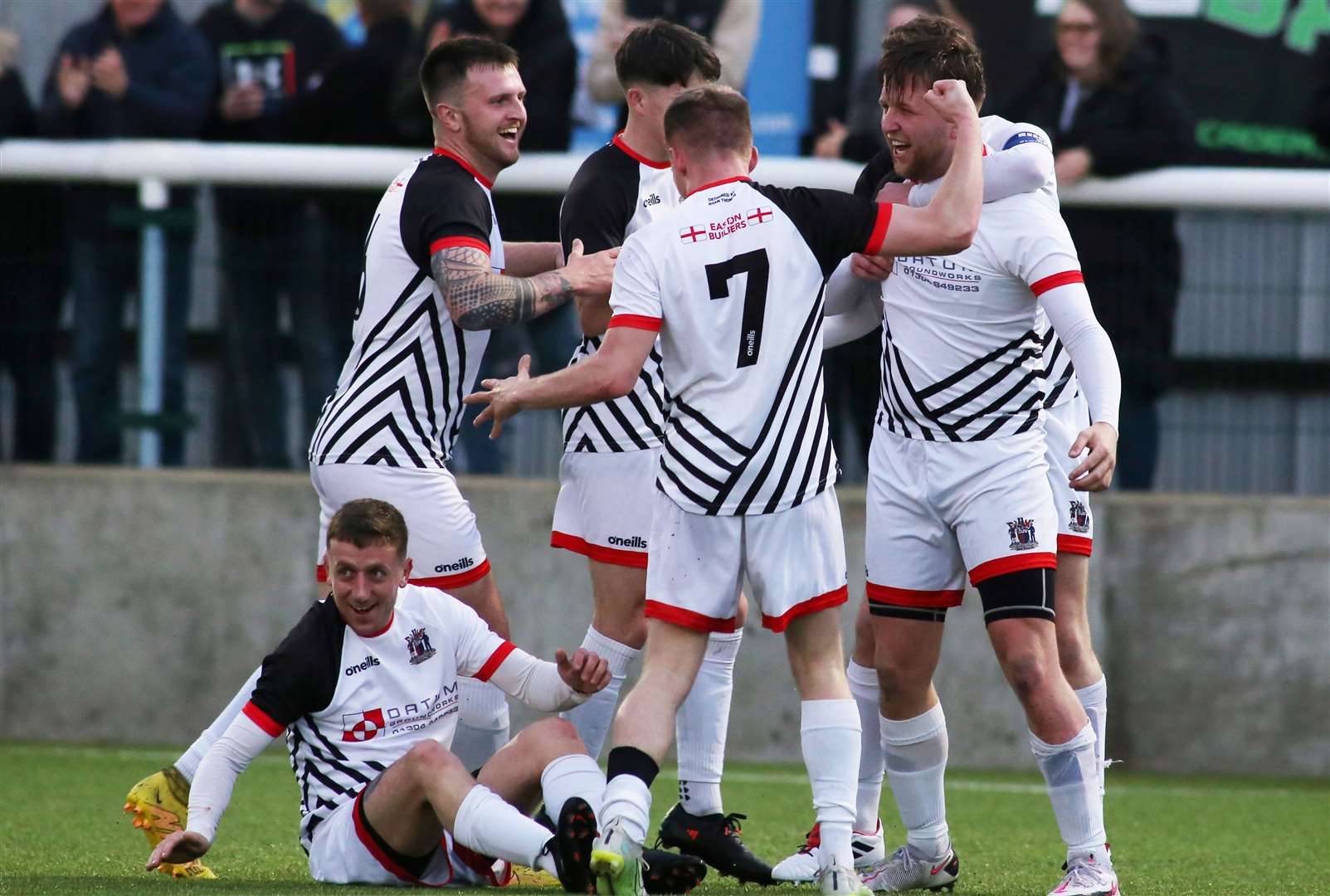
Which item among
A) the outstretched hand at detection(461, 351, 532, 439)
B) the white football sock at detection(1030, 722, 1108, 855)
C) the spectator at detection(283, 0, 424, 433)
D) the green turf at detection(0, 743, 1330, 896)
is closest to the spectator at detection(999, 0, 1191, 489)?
the green turf at detection(0, 743, 1330, 896)

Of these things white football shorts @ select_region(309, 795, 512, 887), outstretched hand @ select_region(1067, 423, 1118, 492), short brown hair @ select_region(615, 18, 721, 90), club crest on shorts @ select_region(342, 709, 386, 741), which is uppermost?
short brown hair @ select_region(615, 18, 721, 90)

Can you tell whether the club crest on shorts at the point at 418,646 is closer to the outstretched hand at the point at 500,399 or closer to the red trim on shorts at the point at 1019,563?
the outstretched hand at the point at 500,399

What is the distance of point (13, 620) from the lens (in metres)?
8.97

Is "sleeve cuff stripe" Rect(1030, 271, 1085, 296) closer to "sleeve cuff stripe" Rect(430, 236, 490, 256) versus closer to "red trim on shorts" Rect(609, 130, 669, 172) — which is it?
"red trim on shorts" Rect(609, 130, 669, 172)

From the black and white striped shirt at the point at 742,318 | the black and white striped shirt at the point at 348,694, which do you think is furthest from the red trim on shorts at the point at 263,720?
the black and white striped shirt at the point at 742,318

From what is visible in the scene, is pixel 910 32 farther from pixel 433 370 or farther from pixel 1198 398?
pixel 1198 398

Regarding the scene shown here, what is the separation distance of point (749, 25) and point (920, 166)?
13.3 ft

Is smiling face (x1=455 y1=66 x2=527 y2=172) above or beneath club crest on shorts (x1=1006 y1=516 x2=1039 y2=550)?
above

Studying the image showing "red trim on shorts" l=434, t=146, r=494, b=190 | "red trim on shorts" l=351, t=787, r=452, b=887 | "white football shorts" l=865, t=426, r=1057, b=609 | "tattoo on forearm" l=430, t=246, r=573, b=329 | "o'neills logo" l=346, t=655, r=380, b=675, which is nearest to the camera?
"red trim on shorts" l=351, t=787, r=452, b=887

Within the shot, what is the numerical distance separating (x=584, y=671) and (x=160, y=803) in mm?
1189

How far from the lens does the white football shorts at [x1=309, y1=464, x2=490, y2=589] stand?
5.48m

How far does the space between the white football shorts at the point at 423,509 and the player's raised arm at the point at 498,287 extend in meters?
0.51

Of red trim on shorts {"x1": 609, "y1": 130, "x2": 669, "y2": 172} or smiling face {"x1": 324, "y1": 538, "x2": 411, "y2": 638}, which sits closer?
smiling face {"x1": 324, "y1": 538, "x2": 411, "y2": 638}

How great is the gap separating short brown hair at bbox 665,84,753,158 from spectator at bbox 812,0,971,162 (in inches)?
155
